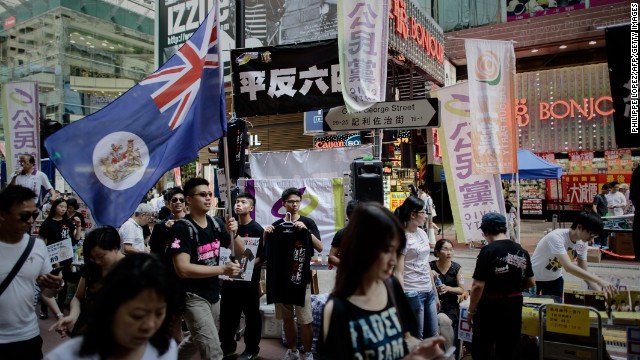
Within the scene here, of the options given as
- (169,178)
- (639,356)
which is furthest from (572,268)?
(169,178)

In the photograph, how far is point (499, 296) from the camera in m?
4.06

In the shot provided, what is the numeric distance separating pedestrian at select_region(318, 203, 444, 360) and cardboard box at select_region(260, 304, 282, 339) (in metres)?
4.25

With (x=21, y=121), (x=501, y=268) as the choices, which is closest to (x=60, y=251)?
(x=501, y=268)

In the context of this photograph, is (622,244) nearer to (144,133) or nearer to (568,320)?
(568,320)

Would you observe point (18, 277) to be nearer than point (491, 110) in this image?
Yes

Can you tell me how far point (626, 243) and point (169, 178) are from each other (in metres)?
25.4

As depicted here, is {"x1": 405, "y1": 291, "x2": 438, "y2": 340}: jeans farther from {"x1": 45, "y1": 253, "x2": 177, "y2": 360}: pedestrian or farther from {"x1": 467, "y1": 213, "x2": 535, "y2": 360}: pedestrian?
{"x1": 45, "y1": 253, "x2": 177, "y2": 360}: pedestrian

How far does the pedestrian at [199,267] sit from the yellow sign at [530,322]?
9.67ft

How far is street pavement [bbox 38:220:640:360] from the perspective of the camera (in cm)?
569

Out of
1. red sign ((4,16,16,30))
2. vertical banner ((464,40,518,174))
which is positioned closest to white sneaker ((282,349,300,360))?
vertical banner ((464,40,518,174))

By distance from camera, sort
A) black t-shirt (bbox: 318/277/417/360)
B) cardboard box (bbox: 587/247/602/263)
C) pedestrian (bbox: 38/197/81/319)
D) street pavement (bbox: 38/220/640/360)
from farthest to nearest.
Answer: cardboard box (bbox: 587/247/602/263) → pedestrian (bbox: 38/197/81/319) → street pavement (bbox: 38/220/640/360) → black t-shirt (bbox: 318/277/417/360)

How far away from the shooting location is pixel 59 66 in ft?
104

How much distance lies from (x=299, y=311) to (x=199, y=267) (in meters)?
1.79

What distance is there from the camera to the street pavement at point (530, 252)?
569 centimetres
